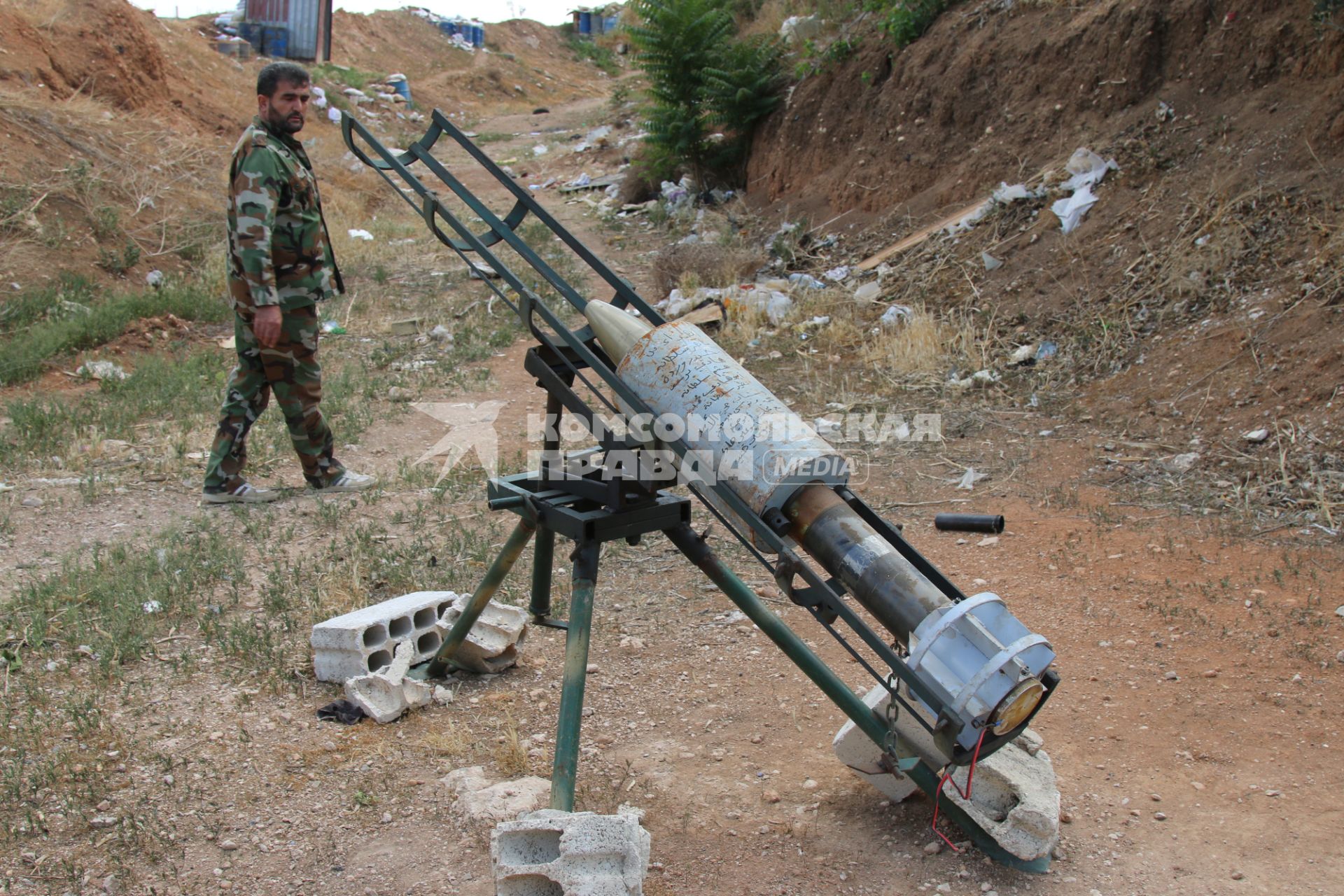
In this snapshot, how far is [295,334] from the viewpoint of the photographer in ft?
14.9

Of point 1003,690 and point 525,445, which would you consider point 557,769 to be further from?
point 525,445

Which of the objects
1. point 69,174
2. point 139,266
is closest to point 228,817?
point 139,266

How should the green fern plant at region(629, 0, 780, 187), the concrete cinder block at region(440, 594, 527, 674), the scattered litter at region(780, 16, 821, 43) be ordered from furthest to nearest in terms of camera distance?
the scattered litter at region(780, 16, 821, 43)
the green fern plant at region(629, 0, 780, 187)
the concrete cinder block at region(440, 594, 527, 674)

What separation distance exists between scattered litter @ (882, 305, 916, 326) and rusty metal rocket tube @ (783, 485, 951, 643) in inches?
218

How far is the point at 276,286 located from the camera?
448cm

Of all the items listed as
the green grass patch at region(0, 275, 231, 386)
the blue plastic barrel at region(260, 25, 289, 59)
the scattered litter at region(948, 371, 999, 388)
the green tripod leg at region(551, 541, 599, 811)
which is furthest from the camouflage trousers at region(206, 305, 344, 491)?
the blue plastic barrel at region(260, 25, 289, 59)

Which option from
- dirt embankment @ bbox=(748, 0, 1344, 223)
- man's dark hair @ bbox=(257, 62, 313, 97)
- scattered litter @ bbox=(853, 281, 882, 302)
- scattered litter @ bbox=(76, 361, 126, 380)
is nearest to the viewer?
man's dark hair @ bbox=(257, 62, 313, 97)

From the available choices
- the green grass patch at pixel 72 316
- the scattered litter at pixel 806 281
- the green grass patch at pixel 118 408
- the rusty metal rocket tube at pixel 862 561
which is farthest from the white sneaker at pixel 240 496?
the scattered litter at pixel 806 281

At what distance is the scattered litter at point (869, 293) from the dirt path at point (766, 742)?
12.6 feet

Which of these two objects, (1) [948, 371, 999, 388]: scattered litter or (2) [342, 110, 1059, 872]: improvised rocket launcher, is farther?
(1) [948, 371, 999, 388]: scattered litter

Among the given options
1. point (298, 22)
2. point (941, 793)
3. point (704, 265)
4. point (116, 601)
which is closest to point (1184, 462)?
point (941, 793)

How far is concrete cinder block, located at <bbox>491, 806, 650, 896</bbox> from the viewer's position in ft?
6.37

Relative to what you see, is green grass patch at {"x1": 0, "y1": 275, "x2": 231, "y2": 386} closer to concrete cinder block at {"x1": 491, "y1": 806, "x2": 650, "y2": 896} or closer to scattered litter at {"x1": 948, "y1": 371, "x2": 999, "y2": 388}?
scattered litter at {"x1": 948, "y1": 371, "x2": 999, "y2": 388}

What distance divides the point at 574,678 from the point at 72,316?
702 cm
